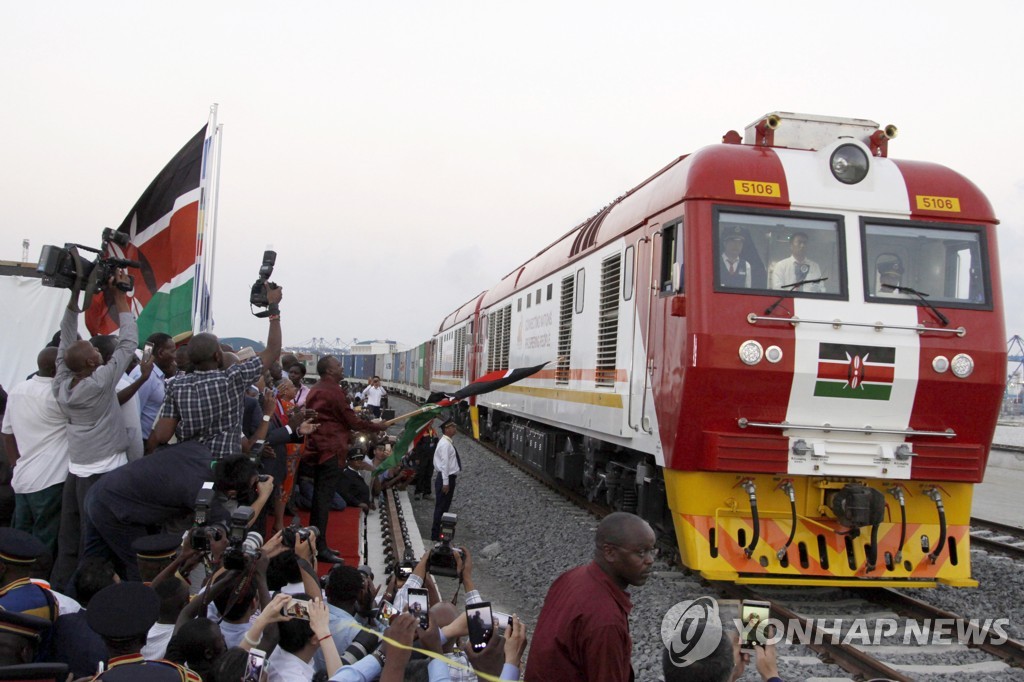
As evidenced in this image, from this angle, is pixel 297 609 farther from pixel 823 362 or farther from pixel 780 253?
pixel 780 253

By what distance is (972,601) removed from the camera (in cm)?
772

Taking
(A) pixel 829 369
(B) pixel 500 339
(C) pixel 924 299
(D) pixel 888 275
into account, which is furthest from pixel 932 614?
(B) pixel 500 339

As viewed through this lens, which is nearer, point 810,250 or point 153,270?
point 810,250

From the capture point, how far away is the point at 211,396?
5.54 m

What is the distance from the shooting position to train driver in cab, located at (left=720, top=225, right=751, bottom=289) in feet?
23.3

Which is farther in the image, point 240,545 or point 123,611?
point 240,545

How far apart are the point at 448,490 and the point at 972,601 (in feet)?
17.5

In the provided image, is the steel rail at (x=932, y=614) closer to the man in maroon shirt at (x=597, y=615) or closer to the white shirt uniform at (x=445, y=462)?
the man in maroon shirt at (x=597, y=615)

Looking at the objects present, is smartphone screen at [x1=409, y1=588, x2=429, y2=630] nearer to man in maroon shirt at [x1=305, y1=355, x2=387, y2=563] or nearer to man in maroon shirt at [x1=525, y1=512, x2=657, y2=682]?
man in maroon shirt at [x1=525, y1=512, x2=657, y2=682]

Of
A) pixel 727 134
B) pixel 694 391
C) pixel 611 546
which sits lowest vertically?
pixel 611 546

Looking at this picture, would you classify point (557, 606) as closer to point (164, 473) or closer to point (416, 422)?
point (164, 473)

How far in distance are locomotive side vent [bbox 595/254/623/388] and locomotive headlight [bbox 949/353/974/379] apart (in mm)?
3175

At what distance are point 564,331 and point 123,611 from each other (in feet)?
27.7

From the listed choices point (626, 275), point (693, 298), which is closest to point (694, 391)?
point (693, 298)
